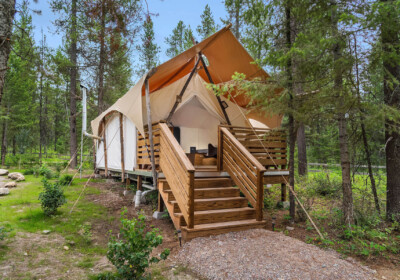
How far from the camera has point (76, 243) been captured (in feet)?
12.4

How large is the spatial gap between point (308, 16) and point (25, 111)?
19.1 meters

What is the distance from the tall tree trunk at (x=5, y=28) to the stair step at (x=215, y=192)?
323 cm

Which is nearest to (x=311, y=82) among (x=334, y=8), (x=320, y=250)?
(x=334, y=8)

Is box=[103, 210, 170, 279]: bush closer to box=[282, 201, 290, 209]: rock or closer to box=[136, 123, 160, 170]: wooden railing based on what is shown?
box=[136, 123, 160, 170]: wooden railing

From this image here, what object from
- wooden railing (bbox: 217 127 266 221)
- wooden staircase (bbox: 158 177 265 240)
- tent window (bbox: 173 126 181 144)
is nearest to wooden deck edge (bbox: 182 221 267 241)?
wooden staircase (bbox: 158 177 265 240)

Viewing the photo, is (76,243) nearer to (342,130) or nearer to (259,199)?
(259,199)

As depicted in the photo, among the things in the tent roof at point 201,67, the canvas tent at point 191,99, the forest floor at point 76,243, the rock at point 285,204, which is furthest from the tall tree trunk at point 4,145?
the rock at point 285,204

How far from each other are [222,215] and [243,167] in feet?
3.71

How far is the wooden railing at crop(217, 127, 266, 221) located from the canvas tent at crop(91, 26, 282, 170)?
0.87m

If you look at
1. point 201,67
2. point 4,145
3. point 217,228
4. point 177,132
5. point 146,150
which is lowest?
point 217,228

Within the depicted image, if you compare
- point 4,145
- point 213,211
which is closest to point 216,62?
point 213,211

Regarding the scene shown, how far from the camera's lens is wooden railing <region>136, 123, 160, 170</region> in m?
5.49

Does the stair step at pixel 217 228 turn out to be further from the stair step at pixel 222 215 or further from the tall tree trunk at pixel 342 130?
the tall tree trunk at pixel 342 130

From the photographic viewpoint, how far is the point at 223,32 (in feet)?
16.9
